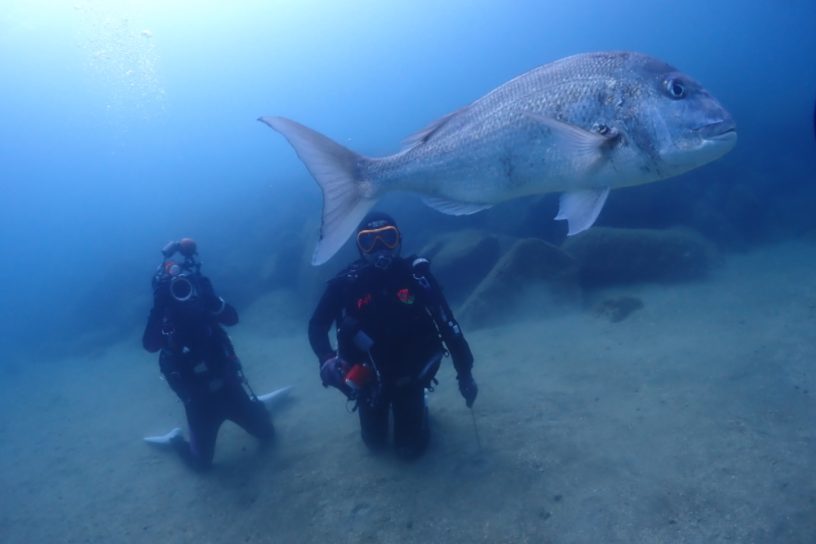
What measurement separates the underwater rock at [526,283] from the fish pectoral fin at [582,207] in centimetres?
694

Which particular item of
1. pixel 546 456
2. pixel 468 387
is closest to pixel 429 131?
pixel 468 387

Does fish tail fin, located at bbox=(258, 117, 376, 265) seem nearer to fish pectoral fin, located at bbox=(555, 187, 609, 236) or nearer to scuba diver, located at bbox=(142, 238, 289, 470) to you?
fish pectoral fin, located at bbox=(555, 187, 609, 236)

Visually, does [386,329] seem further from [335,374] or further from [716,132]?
[716,132]

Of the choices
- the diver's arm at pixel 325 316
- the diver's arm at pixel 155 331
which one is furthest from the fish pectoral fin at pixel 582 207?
the diver's arm at pixel 155 331

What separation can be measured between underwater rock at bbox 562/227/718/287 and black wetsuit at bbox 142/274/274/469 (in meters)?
7.02

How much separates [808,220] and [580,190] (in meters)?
14.6

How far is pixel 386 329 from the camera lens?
476cm

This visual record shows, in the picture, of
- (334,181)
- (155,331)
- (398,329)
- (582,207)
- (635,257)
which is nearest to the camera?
(582,207)

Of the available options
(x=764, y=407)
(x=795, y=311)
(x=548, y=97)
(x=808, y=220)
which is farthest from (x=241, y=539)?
(x=808, y=220)

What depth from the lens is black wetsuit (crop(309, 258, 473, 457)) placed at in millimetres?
4754

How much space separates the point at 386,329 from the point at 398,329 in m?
0.12

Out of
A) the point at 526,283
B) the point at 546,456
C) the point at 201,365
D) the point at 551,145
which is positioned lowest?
the point at 526,283

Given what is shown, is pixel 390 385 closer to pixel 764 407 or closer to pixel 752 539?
pixel 752 539

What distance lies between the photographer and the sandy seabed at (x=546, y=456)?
3781 millimetres
